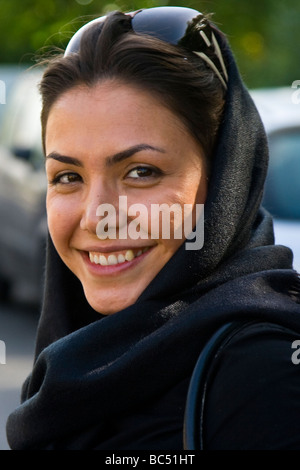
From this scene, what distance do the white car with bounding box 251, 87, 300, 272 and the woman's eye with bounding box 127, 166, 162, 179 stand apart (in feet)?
9.36

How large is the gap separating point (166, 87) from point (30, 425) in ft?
2.90

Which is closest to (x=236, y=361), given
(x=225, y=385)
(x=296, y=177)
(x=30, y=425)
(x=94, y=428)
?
(x=225, y=385)

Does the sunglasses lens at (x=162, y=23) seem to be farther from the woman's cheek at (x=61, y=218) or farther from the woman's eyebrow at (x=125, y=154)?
the woman's cheek at (x=61, y=218)

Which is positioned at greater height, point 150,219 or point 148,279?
point 150,219

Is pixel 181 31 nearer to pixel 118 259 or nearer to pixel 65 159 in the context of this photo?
pixel 65 159

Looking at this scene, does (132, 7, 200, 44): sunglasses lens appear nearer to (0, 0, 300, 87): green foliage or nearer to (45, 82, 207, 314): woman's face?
(45, 82, 207, 314): woman's face

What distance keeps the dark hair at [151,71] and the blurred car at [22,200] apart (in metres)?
5.69

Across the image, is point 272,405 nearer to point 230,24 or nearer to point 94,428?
point 94,428

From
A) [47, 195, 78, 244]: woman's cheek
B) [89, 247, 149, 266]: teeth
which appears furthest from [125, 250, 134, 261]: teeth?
[47, 195, 78, 244]: woman's cheek

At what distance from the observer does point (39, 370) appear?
7.89 ft

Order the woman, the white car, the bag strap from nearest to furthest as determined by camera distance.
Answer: the bag strap < the woman < the white car

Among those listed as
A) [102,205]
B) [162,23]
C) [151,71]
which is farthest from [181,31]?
[102,205]

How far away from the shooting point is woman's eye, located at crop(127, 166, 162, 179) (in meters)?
2.27

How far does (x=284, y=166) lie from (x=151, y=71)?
334 centimetres
